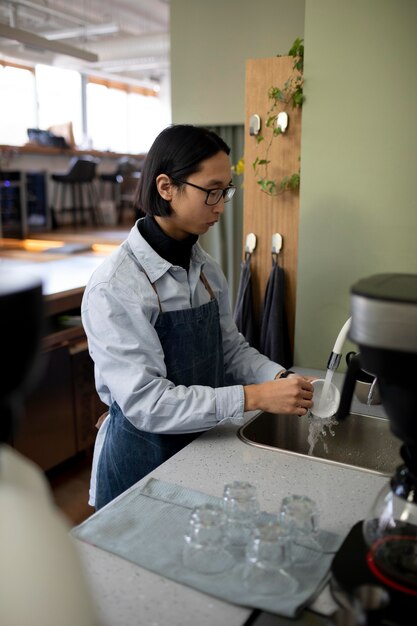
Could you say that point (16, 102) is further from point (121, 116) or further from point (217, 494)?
point (217, 494)

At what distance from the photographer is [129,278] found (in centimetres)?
139

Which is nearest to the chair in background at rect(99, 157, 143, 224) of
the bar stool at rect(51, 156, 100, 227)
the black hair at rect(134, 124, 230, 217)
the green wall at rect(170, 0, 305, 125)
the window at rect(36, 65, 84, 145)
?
the bar stool at rect(51, 156, 100, 227)

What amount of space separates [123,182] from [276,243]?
7246mm

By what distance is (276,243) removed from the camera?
7.07ft

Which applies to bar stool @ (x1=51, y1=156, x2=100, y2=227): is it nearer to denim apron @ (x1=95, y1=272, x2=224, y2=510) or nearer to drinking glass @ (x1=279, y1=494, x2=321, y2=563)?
denim apron @ (x1=95, y1=272, x2=224, y2=510)

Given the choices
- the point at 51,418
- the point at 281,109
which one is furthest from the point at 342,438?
the point at 51,418

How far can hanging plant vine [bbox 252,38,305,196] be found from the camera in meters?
1.94

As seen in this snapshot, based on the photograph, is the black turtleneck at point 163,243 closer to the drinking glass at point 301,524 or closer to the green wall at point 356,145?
the green wall at point 356,145

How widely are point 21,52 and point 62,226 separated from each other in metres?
3.24

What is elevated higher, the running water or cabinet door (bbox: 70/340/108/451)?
the running water

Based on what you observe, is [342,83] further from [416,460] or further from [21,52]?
[21,52]

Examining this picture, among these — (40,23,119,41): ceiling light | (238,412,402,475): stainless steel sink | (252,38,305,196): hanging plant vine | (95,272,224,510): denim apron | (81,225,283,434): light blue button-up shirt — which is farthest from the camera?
(40,23,119,41): ceiling light

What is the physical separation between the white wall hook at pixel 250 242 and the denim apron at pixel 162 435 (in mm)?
688

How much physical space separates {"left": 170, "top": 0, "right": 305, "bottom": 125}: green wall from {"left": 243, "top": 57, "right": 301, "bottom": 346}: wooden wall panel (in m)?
1.23
